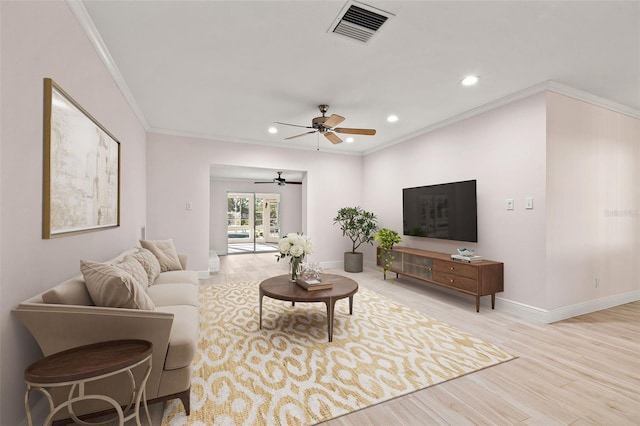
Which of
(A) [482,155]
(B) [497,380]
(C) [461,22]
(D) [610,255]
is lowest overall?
(B) [497,380]

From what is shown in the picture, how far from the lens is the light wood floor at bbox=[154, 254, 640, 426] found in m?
1.75

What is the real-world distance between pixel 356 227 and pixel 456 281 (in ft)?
8.38

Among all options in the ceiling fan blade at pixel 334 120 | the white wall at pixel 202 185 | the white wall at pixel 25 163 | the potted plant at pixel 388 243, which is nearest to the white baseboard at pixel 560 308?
the potted plant at pixel 388 243

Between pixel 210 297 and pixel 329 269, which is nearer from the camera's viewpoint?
pixel 210 297

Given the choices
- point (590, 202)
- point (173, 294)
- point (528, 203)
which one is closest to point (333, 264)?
point (528, 203)

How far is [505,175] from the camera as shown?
12.1 feet

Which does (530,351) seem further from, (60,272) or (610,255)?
(60,272)

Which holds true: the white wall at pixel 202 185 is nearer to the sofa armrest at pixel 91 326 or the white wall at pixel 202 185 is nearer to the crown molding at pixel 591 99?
the sofa armrest at pixel 91 326

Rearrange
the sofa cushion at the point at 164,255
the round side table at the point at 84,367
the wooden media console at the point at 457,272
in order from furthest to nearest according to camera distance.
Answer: the sofa cushion at the point at 164,255 < the wooden media console at the point at 457,272 < the round side table at the point at 84,367

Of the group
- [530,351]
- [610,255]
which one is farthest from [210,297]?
[610,255]

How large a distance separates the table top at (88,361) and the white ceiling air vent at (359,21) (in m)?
2.49

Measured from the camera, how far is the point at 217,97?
3682mm

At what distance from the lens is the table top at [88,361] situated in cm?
118

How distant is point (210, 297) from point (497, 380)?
3532mm
